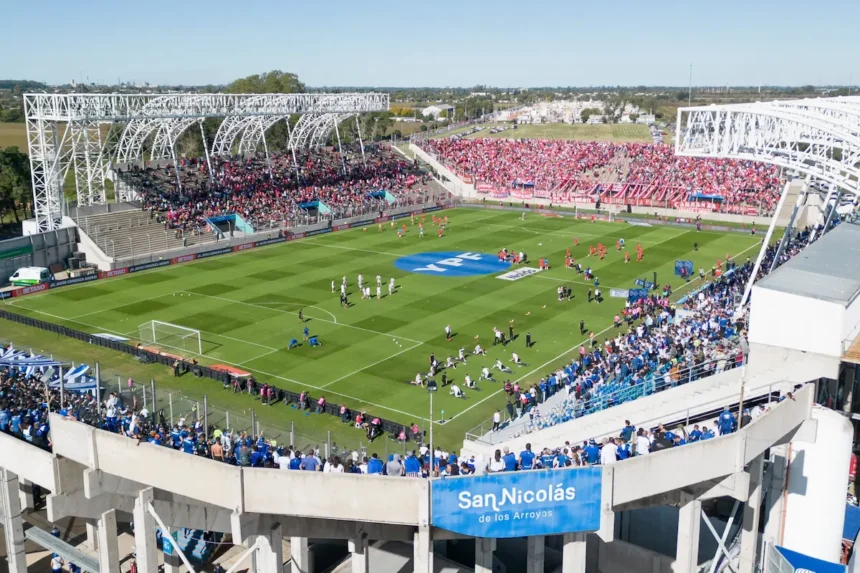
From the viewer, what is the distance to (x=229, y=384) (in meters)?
31.9

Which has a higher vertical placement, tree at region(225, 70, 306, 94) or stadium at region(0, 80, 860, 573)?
tree at region(225, 70, 306, 94)

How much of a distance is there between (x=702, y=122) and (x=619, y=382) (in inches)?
745

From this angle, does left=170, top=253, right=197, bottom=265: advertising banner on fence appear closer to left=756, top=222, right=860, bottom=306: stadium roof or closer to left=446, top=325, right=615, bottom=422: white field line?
left=446, top=325, right=615, bottom=422: white field line

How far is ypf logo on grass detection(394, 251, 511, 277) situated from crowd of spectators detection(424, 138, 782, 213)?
27.9 meters

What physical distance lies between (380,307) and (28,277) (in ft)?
70.2

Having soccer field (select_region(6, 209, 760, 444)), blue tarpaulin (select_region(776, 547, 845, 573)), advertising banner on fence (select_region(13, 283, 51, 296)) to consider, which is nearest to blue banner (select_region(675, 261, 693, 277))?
Result: soccer field (select_region(6, 209, 760, 444))

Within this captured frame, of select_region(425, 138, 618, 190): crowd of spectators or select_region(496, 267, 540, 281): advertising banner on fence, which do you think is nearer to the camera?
select_region(496, 267, 540, 281): advertising banner on fence

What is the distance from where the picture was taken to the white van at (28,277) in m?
47.5

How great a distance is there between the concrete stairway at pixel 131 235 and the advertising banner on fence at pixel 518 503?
43892 millimetres

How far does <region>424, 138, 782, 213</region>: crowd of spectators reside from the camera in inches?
2980

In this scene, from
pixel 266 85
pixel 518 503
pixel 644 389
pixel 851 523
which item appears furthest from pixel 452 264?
pixel 266 85

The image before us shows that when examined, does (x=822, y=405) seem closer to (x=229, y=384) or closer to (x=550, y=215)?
(x=229, y=384)

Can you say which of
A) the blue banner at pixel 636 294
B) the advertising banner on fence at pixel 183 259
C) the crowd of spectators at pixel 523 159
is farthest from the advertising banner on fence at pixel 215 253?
the crowd of spectators at pixel 523 159

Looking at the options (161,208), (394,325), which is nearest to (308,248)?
(161,208)
